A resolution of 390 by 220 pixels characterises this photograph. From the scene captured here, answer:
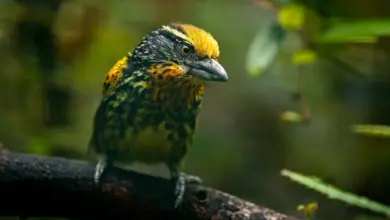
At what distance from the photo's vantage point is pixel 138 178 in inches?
39.9

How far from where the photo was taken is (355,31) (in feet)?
3.87

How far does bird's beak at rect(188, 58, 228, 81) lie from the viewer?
94cm

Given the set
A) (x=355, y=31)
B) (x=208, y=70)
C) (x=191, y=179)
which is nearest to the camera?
(x=208, y=70)

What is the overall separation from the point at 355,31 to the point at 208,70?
0.36m

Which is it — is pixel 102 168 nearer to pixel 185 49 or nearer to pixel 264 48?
pixel 185 49

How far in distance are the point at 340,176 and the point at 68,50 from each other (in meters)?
0.53

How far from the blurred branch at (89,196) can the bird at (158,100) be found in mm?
19

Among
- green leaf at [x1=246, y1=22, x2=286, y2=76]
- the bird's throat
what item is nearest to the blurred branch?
the bird's throat

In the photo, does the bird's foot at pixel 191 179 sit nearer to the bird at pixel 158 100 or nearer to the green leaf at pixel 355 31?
the bird at pixel 158 100

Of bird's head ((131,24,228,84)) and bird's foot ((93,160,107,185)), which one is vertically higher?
bird's head ((131,24,228,84))

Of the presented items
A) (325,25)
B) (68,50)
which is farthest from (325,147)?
(68,50)

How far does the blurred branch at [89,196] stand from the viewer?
1.00m

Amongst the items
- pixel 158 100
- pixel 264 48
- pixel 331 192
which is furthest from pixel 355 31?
pixel 158 100

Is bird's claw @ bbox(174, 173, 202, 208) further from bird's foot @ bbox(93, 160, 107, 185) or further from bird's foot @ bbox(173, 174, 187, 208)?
bird's foot @ bbox(93, 160, 107, 185)
